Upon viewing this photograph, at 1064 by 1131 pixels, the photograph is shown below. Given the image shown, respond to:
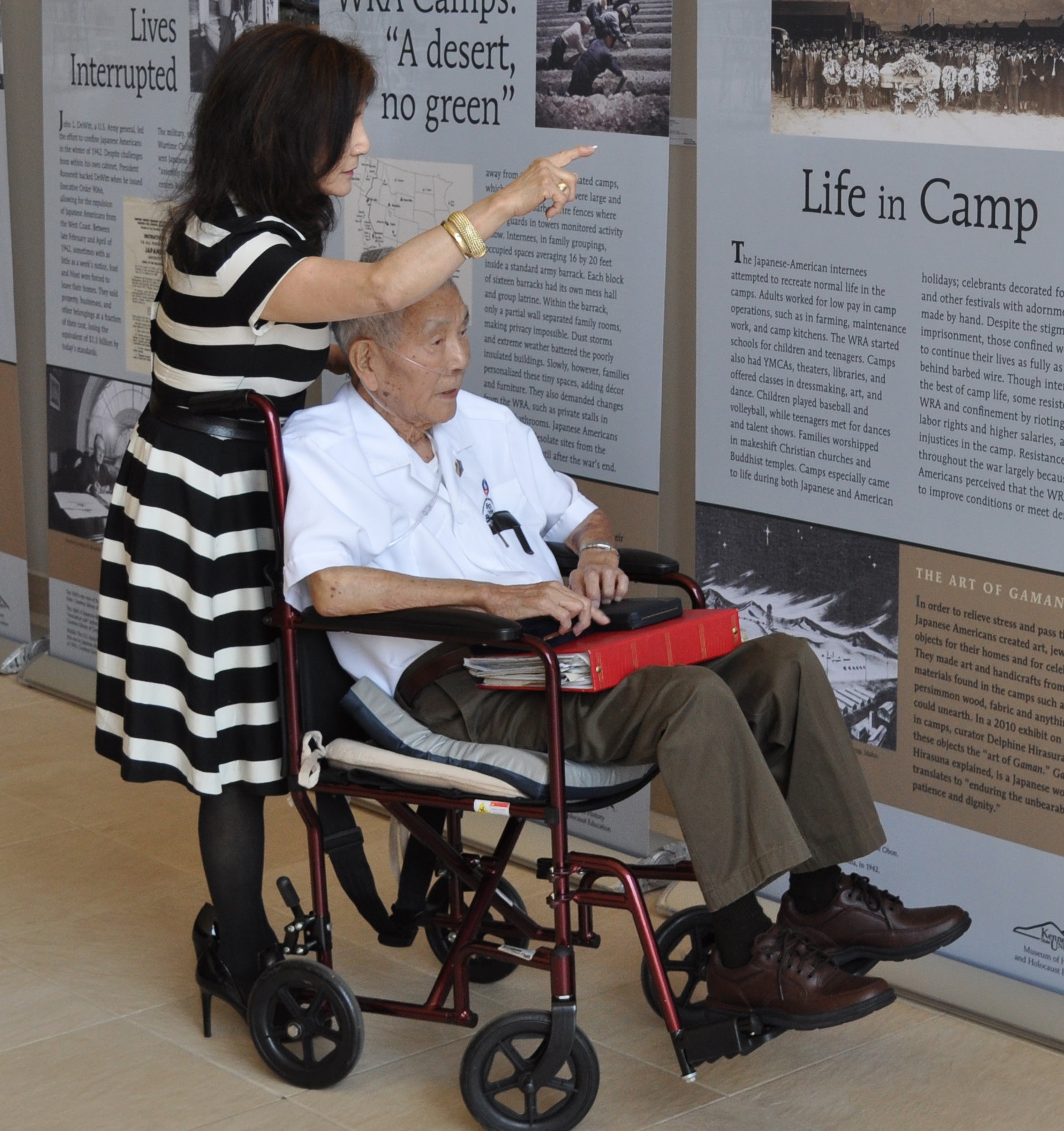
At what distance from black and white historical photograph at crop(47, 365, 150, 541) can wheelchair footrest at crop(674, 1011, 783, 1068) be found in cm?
284

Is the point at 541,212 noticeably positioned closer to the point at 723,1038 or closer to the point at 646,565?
the point at 646,565

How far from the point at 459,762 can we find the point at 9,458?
3100mm

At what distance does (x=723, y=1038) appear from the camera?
239cm

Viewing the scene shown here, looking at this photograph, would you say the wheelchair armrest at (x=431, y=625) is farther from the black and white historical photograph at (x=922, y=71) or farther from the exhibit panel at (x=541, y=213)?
the black and white historical photograph at (x=922, y=71)

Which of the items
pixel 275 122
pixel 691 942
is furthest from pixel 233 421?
pixel 691 942

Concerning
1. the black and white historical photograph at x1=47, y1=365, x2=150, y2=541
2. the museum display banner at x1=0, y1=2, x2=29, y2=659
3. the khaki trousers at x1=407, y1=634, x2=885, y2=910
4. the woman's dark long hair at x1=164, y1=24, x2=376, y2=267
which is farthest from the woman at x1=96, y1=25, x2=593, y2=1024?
the museum display banner at x1=0, y1=2, x2=29, y2=659

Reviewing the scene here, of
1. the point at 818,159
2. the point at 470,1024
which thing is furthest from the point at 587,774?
the point at 818,159

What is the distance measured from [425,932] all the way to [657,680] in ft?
3.15

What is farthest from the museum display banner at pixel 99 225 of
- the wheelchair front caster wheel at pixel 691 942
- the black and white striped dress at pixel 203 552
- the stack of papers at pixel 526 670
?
the wheelchair front caster wheel at pixel 691 942

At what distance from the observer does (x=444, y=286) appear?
2.66 meters

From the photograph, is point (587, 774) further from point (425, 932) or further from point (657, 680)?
point (425, 932)

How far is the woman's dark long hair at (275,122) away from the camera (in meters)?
2.53

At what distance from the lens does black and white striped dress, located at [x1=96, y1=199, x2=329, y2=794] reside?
2.61 meters

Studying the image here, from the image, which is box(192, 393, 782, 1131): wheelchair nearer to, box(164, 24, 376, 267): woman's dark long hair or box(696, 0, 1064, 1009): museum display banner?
box(164, 24, 376, 267): woman's dark long hair
